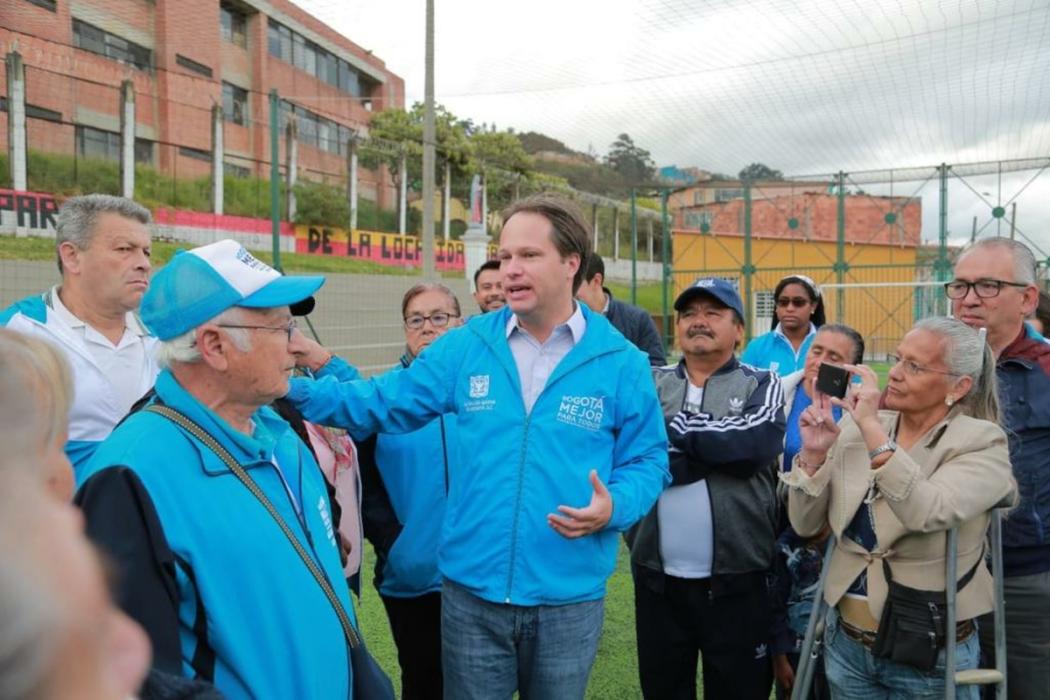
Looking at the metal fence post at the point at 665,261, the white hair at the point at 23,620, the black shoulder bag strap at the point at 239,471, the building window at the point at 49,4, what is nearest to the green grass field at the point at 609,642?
the black shoulder bag strap at the point at 239,471

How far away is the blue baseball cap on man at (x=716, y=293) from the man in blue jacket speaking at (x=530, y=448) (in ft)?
2.69

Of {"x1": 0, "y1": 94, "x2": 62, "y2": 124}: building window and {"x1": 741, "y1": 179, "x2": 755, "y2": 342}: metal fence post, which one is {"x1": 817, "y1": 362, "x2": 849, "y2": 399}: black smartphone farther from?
{"x1": 741, "y1": 179, "x2": 755, "y2": 342}: metal fence post

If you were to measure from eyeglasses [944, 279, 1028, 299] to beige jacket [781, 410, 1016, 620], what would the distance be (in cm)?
64

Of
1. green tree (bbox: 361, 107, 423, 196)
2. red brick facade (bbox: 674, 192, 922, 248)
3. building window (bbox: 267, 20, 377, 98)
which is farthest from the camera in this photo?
building window (bbox: 267, 20, 377, 98)

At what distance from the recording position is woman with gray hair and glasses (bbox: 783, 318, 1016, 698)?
220 centimetres

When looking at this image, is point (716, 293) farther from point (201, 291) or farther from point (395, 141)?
point (395, 141)

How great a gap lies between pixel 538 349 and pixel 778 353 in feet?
10.1

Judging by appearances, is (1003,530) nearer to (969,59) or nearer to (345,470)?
(345,470)

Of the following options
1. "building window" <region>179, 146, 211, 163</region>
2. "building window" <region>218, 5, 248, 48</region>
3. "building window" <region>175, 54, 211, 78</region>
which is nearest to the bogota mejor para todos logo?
"building window" <region>179, 146, 211, 163</region>

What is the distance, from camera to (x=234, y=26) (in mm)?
30578

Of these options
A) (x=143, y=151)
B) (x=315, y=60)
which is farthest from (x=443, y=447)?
(x=315, y=60)

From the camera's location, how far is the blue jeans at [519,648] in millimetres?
2115

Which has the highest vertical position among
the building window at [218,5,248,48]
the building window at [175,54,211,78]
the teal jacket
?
the building window at [218,5,248,48]

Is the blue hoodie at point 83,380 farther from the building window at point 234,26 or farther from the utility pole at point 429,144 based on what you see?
the building window at point 234,26
